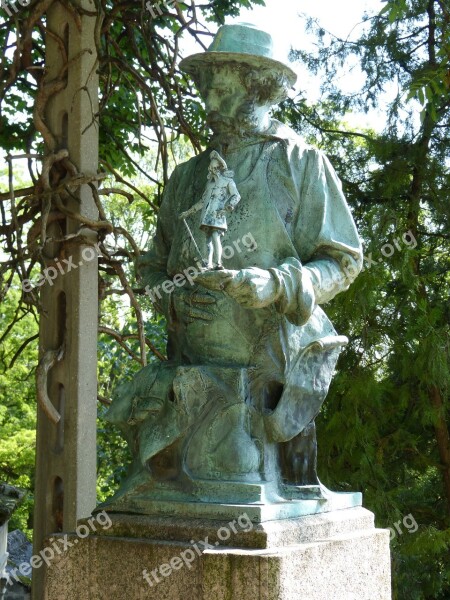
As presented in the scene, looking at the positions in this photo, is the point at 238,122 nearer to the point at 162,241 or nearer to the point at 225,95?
the point at 225,95

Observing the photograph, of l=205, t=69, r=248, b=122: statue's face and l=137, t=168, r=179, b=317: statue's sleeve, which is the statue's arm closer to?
l=205, t=69, r=248, b=122: statue's face

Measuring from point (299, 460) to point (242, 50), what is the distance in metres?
1.35

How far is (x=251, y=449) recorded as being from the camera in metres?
3.10

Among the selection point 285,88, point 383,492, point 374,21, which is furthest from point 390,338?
point 285,88

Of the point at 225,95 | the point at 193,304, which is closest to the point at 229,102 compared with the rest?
the point at 225,95

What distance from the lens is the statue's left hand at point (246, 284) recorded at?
2898 millimetres

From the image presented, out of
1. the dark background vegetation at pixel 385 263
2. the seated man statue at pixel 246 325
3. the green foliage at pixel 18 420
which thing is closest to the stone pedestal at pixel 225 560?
the seated man statue at pixel 246 325

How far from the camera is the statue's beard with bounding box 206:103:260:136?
3324 mm

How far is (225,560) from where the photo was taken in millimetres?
2783

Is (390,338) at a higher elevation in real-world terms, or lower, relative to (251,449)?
higher

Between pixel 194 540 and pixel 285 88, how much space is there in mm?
1523

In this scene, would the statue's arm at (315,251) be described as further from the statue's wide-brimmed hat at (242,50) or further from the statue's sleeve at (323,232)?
the statue's wide-brimmed hat at (242,50)

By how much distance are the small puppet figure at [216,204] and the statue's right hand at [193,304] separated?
8.1 inches

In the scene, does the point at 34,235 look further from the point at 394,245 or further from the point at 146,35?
the point at 394,245
